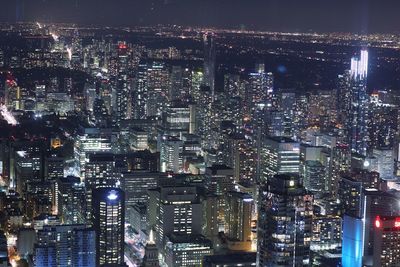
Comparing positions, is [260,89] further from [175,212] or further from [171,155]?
[175,212]

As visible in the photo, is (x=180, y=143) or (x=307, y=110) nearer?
(x=180, y=143)

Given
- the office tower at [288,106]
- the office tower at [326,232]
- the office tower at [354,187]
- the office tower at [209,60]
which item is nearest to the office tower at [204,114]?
the office tower at [209,60]

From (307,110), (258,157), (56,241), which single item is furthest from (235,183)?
(307,110)

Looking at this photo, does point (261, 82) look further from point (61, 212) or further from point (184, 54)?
point (61, 212)

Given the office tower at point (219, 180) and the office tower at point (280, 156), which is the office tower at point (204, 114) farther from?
the office tower at point (219, 180)

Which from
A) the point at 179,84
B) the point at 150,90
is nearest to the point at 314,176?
the point at 179,84
